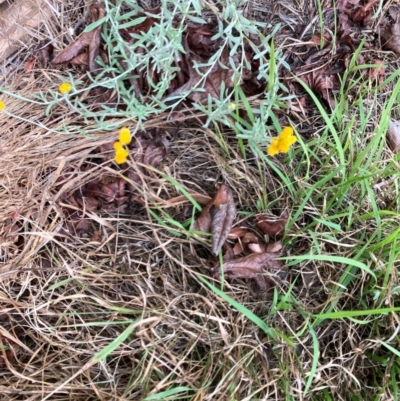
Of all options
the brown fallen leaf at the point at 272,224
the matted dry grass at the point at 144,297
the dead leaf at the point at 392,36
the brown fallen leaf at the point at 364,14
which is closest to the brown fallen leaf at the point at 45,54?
the matted dry grass at the point at 144,297

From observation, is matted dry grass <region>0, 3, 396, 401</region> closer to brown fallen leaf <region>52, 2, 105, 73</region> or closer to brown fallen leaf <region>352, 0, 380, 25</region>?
brown fallen leaf <region>52, 2, 105, 73</region>

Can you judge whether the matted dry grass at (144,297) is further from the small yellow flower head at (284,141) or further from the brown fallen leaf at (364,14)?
the brown fallen leaf at (364,14)

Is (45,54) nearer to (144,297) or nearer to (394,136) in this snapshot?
(144,297)

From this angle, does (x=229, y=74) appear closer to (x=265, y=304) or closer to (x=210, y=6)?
(x=210, y=6)

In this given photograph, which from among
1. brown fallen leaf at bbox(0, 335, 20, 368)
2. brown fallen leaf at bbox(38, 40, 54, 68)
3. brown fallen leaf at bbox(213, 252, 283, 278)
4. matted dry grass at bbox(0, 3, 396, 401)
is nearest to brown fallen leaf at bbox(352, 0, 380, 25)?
matted dry grass at bbox(0, 3, 396, 401)

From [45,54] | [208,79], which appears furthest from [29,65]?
[208,79]

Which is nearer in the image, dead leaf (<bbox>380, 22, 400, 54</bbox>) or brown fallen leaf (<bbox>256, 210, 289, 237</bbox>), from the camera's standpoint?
brown fallen leaf (<bbox>256, 210, 289, 237</bbox>)

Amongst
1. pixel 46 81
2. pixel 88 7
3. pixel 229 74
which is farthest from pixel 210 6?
pixel 46 81
